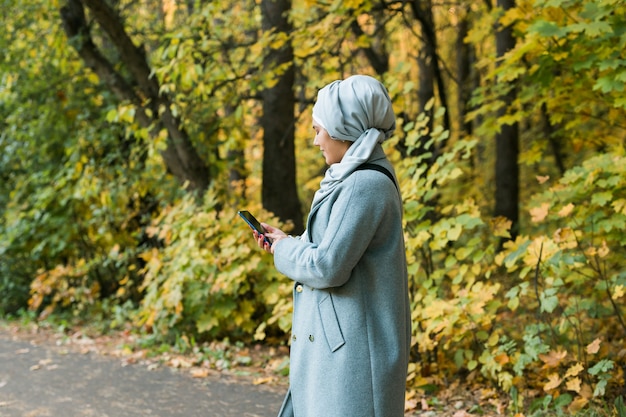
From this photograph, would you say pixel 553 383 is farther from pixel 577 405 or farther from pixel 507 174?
pixel 507 174

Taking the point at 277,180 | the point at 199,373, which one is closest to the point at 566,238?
the point at 199,373

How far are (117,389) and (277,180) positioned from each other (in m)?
3.38

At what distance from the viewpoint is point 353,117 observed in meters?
2.42

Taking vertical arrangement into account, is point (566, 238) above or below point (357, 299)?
below

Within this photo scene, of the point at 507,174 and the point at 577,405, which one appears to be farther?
the point at 507,174

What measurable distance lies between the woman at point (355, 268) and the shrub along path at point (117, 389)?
2.55 metres

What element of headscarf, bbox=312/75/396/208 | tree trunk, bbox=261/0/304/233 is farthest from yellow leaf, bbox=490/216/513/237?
tree trunk, bbox=261/0/304/233

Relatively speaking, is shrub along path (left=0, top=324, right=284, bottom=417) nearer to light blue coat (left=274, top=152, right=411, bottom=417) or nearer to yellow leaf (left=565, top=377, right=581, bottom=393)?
yellow leaf (left=565, top=377, right=581, bottom=393)

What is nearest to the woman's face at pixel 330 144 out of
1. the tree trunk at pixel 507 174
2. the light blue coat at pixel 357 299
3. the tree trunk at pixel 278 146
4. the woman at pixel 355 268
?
the woman at pixel 355 268

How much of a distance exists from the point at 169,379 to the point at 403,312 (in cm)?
373

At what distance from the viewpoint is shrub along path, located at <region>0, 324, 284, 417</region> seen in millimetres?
4922

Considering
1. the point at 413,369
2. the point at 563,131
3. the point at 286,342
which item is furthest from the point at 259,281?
the point at 563,131

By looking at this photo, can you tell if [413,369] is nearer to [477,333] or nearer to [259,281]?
[477,333]

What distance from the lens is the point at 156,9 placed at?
10.8 m
